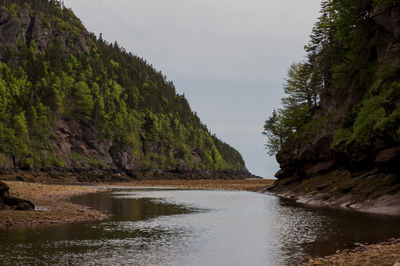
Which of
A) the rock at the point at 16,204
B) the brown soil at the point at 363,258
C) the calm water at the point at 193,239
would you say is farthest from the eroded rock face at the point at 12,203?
the brown soil at the point at 363,258

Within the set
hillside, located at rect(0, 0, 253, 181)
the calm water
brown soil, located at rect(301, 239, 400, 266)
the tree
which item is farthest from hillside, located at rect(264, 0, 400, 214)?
the tree

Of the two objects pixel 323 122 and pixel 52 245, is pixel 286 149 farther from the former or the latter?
pixel 52 245

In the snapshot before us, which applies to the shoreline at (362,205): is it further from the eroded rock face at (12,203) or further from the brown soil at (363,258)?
the eroded rock face at (12,203)

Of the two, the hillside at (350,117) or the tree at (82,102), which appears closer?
the hillside at (350,117)

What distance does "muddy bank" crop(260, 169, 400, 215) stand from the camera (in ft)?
102

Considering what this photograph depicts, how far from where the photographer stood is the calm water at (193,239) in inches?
633

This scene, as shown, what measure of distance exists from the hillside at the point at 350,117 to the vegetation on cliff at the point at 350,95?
0.34ft

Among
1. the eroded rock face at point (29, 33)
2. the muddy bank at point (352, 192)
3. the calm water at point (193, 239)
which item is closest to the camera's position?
the calm water at point (193, 239)

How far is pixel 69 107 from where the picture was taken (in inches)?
5536

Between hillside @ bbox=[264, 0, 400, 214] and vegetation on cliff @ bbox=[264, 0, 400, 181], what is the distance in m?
0.10

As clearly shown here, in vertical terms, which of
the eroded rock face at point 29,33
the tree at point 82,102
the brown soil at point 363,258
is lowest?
the brown soil at point 363,258

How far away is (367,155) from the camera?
37.7 m

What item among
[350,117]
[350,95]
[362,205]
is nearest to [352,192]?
[362,205]

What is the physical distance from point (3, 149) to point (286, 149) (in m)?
78.7
